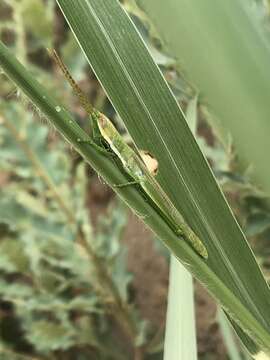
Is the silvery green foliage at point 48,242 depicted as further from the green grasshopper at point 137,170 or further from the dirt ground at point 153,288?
the green grasshopper at point 137,170

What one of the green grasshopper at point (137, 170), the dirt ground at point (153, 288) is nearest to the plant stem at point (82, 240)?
the dirt ground at point (153, 288)

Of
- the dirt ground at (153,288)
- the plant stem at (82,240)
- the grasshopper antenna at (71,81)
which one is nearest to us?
the grasshopper antenna at (71,81)

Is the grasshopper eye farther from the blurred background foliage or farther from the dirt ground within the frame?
the dirt ground

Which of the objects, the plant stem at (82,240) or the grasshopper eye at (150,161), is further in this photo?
the plant stem at (82,240)

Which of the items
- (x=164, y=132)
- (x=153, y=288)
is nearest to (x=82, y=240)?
(x=153, y=288)

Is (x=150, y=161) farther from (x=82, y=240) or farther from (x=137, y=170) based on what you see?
(x=82, y=240)

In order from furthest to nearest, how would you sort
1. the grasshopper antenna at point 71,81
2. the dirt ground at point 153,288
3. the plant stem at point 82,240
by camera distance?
the dirt ground at point 153,288, the plant stem at point 82,240, the grasshopper antenna at point 71,81

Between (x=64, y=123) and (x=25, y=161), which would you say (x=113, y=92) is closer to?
(x=64, y=123)

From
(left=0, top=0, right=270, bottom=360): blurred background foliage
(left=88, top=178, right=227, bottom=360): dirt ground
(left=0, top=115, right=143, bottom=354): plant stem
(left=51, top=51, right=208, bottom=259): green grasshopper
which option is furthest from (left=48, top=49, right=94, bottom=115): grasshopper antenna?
(left=88, top=178, right=227, bottom=360): dirt ground
